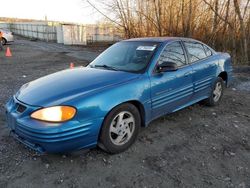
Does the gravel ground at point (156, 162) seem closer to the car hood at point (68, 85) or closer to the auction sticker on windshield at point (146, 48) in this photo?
the car hood at point (68, 85)

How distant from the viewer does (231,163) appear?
309cm

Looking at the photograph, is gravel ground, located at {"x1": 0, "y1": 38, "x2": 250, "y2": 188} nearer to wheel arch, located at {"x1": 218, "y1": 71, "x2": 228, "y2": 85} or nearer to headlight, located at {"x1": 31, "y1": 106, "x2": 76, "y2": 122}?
headlight, located at {"x1": 31, "y1": 106, "x2": 76, "y2": 122}

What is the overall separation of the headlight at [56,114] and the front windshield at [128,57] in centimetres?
122

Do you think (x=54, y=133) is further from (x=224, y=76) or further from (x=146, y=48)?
(x=224, y=76)

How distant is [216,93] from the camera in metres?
5.12

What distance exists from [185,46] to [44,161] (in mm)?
2971

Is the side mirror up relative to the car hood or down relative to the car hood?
up

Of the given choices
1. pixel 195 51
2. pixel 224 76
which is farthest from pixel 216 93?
pixel 195 51

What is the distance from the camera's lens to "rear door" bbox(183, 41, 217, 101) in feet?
14.3

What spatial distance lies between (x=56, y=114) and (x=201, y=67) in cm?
285

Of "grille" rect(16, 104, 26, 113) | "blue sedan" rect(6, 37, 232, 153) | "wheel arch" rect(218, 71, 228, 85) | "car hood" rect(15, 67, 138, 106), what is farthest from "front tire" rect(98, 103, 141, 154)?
"wheel arch" rect(218, 71, 228, 85)

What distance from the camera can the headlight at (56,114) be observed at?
2727 millimetres

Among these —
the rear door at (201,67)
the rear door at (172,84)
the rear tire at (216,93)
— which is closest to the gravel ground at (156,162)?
the rear door at (172,84)

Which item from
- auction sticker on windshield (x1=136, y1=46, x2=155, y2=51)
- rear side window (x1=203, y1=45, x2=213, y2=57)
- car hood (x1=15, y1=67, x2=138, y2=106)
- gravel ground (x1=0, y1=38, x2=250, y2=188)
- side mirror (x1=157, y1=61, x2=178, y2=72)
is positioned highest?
auction sticker on windshield (x1=136, y1=46, x2=155, y2=51)
